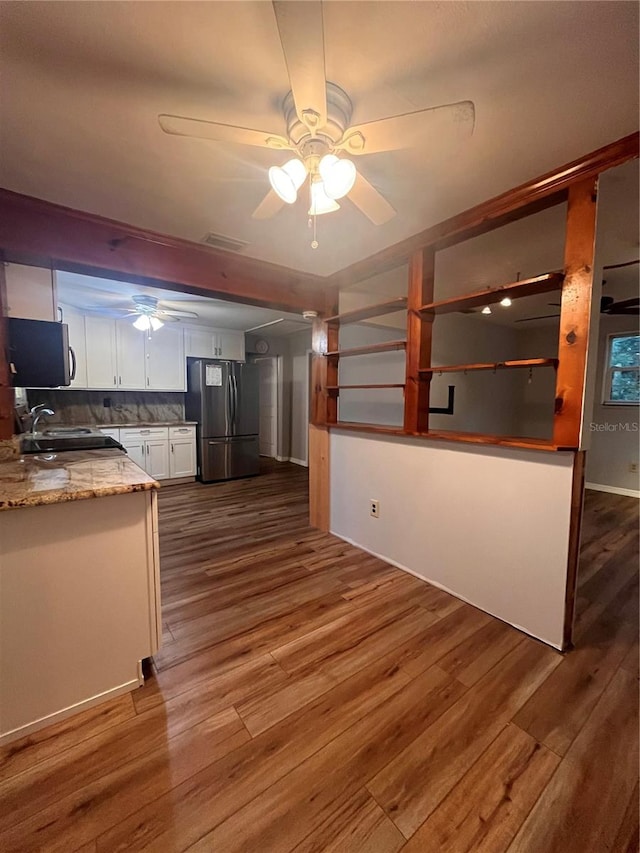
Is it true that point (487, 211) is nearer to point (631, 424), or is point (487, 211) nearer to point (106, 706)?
point (106, 706)

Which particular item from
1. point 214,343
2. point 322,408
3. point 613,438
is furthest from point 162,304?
point 613,438

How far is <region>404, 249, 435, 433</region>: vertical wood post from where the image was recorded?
230 centimetres

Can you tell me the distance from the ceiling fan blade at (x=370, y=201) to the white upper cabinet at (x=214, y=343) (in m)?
4.09

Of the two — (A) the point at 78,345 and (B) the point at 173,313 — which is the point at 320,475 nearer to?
(B) the point at 173,313

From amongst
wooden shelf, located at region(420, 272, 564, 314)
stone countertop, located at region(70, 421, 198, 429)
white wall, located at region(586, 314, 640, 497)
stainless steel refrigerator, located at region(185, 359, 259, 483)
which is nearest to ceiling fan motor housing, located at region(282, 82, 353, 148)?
wooden shelf, located at region(420, 272, 564, 314)

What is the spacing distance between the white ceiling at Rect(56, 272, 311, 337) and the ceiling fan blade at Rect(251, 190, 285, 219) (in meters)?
1.72

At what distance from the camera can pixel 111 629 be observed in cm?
145

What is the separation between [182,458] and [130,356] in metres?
1.55

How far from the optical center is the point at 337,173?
1.19 m

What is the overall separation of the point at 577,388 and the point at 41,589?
243cm

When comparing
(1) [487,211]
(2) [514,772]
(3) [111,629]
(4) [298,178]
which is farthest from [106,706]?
(1) [487,211]

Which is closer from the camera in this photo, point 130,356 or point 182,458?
point 130,356

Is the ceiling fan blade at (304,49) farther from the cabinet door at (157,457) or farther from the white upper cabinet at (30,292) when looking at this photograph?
the cabinet door at (157,457)

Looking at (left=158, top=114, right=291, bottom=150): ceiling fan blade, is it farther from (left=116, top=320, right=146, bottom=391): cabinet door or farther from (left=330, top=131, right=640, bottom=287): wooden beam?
(left=116, top=320, right=146, bottom=391): cabinet door
